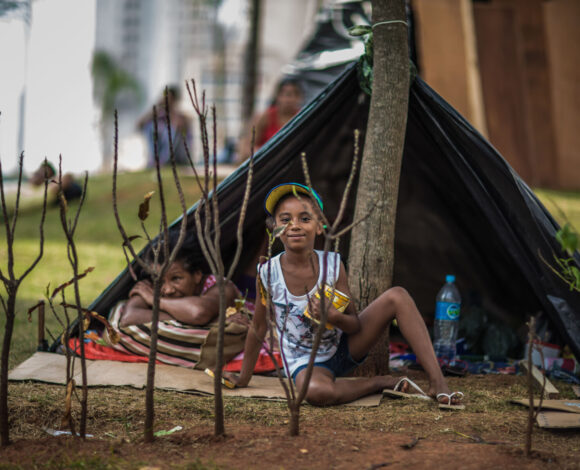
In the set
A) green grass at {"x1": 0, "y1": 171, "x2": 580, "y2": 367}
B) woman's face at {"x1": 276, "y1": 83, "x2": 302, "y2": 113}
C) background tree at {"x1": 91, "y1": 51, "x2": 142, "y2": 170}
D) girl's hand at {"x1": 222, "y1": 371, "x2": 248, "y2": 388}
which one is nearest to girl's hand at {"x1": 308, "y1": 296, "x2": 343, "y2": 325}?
girl's hand at {"x1": 222, "y1": 371, "x2": 248, "y2": 388}

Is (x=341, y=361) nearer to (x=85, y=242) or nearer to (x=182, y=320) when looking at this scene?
(x=182, y=320)

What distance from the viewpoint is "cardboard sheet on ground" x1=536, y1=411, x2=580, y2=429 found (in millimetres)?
3076

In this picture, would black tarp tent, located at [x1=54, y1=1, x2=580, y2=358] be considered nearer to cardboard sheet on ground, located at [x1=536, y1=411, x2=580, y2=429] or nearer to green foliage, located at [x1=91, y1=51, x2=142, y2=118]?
cardboard sheet on ground, located at [x1=536, y1=411, x2=580, y2=429]

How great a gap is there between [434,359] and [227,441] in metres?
1.30

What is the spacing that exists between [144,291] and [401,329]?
69.5 inches

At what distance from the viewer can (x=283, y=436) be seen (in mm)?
2623

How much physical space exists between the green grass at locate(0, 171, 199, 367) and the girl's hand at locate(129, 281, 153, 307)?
83 centimetres

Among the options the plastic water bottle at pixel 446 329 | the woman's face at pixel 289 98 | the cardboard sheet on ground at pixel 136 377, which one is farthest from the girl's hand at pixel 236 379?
the woman's face at pixel 289 98

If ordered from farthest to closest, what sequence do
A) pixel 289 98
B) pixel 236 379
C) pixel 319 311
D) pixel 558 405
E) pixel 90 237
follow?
pixel 90 237
pixel 289 98
pixel 236 379
pixel 558 405
pixel 319 311

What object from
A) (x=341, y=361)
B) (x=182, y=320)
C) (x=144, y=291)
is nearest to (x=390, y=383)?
(x=341, y=361)

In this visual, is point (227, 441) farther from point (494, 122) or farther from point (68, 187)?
point (494, 122)

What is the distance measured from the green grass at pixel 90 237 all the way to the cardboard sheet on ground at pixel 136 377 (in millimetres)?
328

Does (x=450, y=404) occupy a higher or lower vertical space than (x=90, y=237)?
lower

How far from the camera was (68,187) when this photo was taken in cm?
1066
